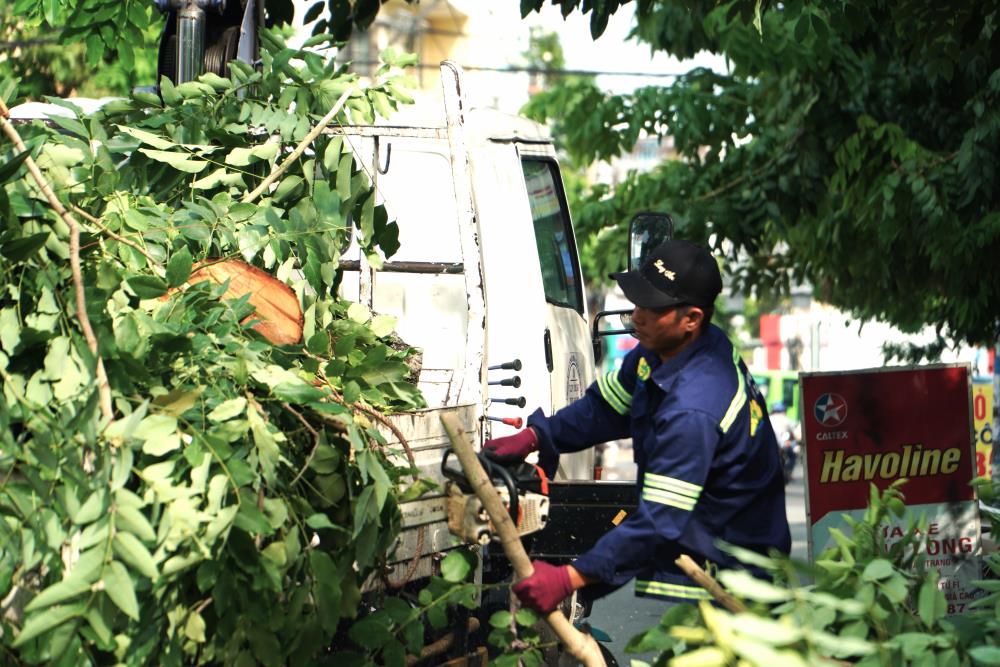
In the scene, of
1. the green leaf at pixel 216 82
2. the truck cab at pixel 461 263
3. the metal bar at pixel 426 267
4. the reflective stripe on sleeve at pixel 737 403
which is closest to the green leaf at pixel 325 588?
the reflective stripe on sleeve at pixel 737 403

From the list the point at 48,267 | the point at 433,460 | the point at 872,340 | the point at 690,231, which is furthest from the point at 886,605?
the point at 872,340

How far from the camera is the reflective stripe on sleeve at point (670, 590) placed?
Answer: 151 inches

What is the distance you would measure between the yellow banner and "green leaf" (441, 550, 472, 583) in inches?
365

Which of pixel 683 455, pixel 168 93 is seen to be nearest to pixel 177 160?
pixel 168 93

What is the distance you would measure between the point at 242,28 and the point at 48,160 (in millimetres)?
3974

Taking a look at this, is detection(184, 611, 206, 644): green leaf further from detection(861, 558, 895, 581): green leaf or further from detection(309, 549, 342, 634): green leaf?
detection(861, 558, 895, 581): green leaf

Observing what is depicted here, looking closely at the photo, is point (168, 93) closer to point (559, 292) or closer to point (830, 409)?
point (559, 292)

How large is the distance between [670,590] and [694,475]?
0.37m

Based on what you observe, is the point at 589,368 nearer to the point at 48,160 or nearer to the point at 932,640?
the point at 48,160

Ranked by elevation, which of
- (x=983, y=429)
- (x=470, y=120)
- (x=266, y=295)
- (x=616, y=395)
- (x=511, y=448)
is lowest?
(x=983, y=429)

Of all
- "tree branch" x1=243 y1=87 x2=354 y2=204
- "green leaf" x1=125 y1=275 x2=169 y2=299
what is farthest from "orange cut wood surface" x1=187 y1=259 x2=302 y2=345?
"green leaf" x1=125 y1=275 x2=169 y2=299

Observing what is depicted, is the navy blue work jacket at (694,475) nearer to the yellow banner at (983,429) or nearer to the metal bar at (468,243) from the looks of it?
the metal bar at (468,243)

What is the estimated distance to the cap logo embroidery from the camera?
4.02 metres

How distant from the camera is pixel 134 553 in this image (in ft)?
9.65
